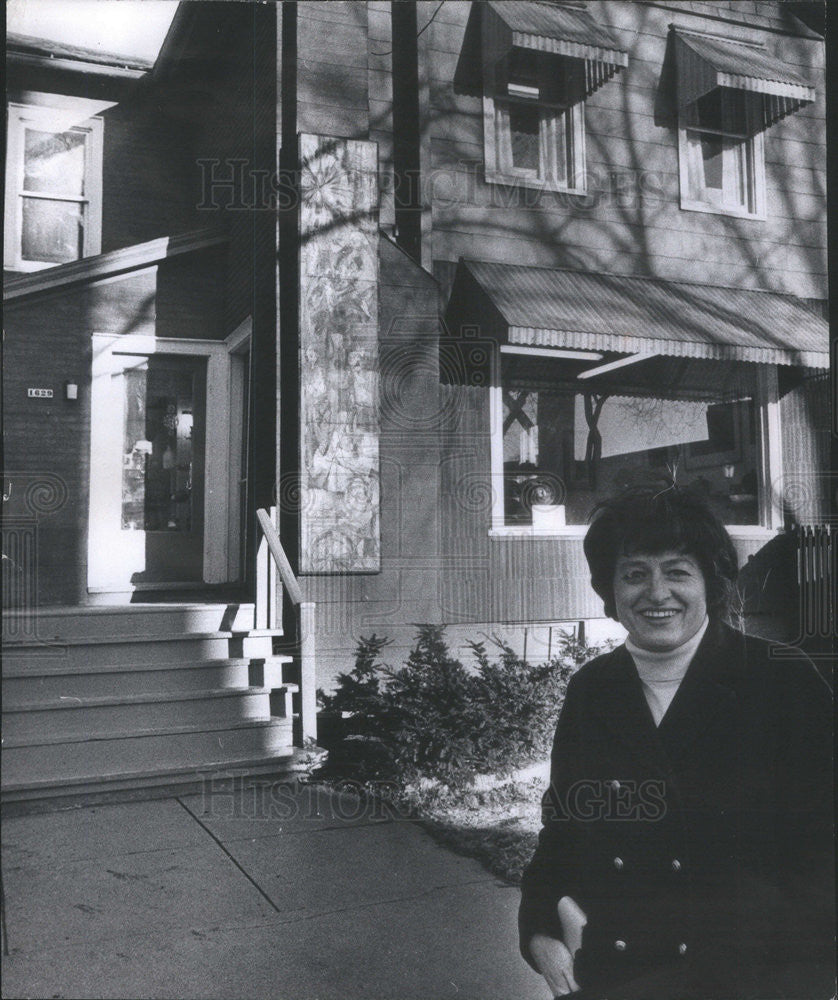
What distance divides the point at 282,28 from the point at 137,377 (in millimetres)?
1633

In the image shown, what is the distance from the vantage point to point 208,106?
3.20 metres

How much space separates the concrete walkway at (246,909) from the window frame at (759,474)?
1.21 m

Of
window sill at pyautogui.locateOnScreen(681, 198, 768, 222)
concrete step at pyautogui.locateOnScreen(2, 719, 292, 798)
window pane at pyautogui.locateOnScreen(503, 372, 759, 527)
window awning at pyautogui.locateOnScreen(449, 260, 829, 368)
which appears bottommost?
concrete step at pyautogui.locateOnScreen(2, 719, 292, 798)

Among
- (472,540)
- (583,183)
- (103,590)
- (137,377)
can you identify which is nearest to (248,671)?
(103,590)

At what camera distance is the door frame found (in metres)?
2.93

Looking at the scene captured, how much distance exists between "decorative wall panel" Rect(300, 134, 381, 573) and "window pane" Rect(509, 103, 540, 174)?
848 millimetres

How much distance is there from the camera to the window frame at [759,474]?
90.2 inches

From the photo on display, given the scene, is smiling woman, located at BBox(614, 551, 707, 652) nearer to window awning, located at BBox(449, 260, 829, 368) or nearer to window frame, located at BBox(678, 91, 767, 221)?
window awning, located at BBox(449, 260, 829, 368)

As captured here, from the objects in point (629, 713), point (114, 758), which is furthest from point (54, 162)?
point (629, 713)

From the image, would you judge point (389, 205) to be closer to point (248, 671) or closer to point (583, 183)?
point (583, 183)

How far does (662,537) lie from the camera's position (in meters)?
2.11

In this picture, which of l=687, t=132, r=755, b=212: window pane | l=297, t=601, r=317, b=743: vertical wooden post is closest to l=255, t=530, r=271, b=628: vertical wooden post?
l=297, t=601, r=317, b=743: vertical wooden post

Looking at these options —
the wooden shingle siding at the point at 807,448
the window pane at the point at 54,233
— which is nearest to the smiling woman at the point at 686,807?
the wooden shingle siding at the point at 807,448

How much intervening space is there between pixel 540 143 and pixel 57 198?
10.5 ft
